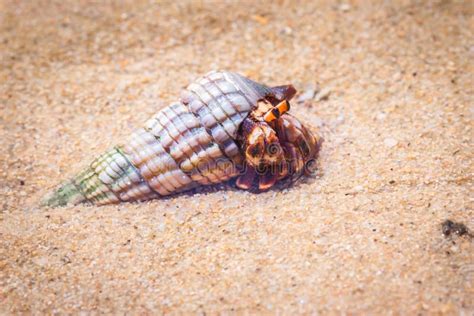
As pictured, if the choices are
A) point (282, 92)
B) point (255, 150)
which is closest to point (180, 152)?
point (255, 150)

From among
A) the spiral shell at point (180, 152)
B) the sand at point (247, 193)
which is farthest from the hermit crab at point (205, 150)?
the sand at point (247, 193)

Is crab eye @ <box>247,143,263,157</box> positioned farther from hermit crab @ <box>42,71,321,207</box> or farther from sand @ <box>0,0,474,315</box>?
sand @ <box>0,0,474,315</box>

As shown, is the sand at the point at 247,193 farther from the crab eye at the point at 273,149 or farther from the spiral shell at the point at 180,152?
the crab eye at the point at 273,149

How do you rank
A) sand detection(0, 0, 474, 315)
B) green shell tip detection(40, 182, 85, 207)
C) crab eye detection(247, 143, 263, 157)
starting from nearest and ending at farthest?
1. sand detection(0, 0, 474, 315)
2. crab eye detection(247, 143, 263, 157)
3. green shell tip detection(40, 182, 85, 207)

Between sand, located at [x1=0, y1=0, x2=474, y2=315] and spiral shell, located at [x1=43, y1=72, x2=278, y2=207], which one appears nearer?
sand, located at [x1=0, y1=0, x2=474, y2=315]

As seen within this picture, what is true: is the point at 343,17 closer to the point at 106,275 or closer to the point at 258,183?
the point at 258,183

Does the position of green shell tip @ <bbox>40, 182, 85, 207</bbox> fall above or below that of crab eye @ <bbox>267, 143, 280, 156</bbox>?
below

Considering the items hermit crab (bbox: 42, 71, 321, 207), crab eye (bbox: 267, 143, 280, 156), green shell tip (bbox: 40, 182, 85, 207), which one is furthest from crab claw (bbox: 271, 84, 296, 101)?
green shell tip (bbox: 40, 182, 85, 207)

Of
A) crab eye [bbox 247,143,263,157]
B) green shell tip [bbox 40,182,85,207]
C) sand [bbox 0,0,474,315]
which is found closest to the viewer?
sand [bbox 0,0,474,315]
